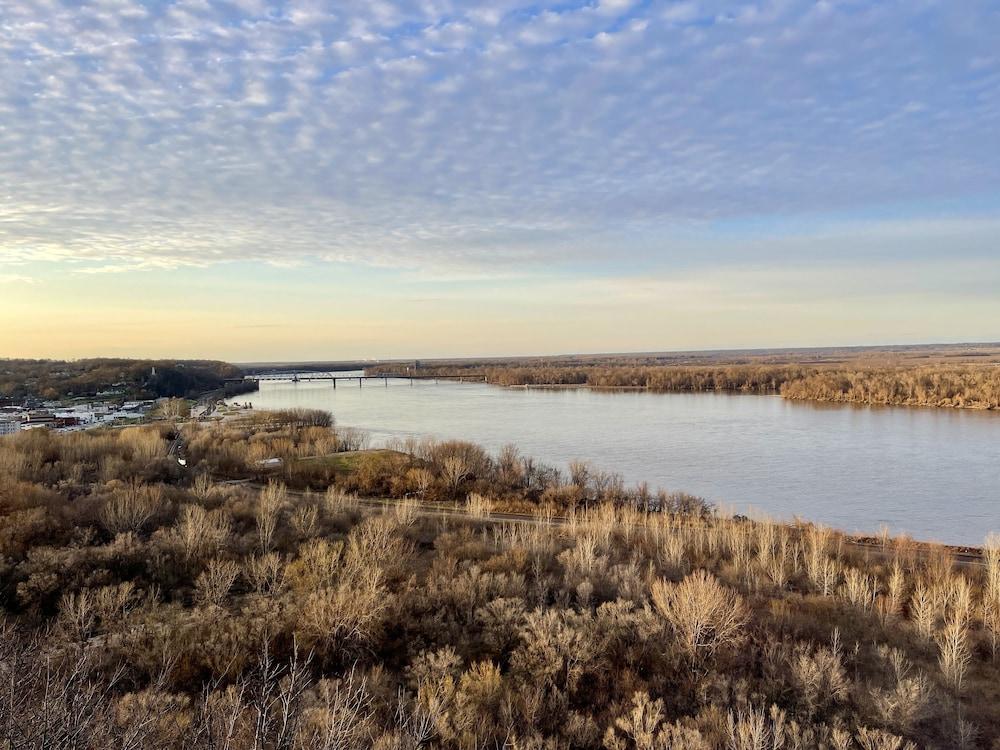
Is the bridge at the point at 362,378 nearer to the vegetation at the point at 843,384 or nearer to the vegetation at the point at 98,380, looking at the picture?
the vegetation at the point at 98,380

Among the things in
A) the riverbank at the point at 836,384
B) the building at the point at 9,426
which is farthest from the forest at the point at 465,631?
the riverbank at the point at 836,384

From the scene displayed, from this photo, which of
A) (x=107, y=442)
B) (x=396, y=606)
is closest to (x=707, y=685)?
(x=396, y=606)

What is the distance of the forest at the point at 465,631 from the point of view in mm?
6695

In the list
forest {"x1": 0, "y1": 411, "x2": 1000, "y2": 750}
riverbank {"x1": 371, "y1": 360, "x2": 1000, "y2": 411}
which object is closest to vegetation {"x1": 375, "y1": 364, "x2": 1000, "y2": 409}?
riverbank {"x1": 371, "y1": 360, "x2": 1000, "y2": 411}

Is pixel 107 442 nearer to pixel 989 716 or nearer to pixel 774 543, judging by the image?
pixel 774 543

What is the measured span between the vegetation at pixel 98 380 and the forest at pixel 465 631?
48650mm

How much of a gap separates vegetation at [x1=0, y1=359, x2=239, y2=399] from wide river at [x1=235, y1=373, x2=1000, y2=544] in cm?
2420

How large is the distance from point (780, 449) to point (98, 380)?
62.7 m

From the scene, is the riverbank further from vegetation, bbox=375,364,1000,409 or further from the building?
the building

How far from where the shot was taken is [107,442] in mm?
25812

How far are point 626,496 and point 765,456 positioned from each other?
34.5 ft

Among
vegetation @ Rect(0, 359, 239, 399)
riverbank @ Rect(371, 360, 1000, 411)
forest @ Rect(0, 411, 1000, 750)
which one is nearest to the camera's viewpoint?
forest @ Rect(0, 411, 1000, 750)

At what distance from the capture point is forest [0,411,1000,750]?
6.70 meters

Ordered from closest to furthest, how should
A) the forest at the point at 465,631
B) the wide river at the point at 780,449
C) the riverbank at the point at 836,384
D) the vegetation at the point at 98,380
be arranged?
the forest at the point at 465,631 < the wide river at the point at 780,449 < the riverbank at the point at 836,384 < the vegetation at the point at 98,380
